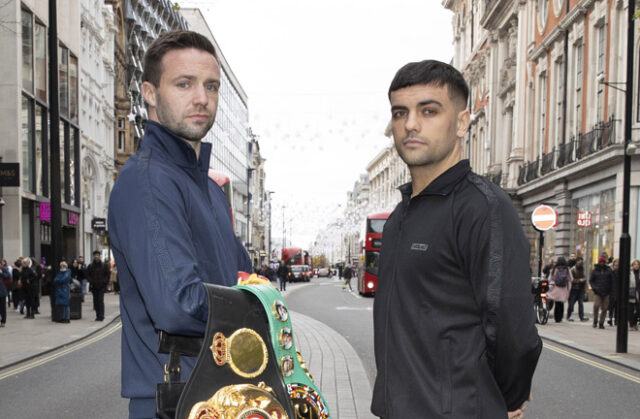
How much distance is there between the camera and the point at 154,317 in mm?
1680

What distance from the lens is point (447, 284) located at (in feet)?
6.95

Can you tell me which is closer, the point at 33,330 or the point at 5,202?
the point at 33,330

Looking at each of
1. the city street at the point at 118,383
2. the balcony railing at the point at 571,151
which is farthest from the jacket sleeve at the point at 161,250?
the balcony railing at the point at 571,151

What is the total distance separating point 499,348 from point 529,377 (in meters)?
0.14

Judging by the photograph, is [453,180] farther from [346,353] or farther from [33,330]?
[33,330]

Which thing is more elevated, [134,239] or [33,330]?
[134,239]

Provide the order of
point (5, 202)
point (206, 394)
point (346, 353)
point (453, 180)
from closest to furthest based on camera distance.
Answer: point (206, 394), point (453, 180), point (346, 353), point (5, 202)

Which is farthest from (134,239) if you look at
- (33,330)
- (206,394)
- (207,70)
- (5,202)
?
(5,202)

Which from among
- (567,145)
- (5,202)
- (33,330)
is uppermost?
(567,145)

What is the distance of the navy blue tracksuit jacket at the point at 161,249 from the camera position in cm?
168

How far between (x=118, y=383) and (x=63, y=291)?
828 cm

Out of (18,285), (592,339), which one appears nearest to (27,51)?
(18,285)

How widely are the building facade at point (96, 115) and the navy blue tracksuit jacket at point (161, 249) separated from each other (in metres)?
30.2

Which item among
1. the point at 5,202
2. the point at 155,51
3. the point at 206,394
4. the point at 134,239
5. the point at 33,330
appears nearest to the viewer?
the point at 206,394
